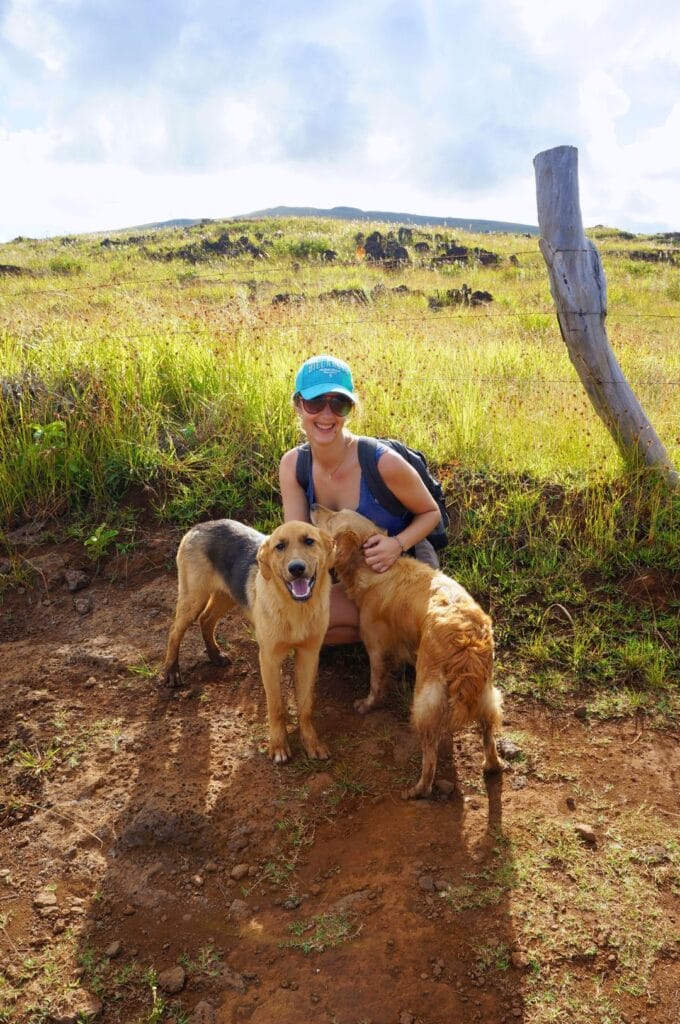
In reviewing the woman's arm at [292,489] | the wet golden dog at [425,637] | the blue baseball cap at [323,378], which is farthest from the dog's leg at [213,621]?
the blue baseball cap at [323,378]

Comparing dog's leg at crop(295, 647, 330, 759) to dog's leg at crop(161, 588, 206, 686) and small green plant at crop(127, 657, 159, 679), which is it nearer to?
dog's leg at crop(161, 588, 206, 686)

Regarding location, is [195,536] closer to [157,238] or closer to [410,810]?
[410,810]

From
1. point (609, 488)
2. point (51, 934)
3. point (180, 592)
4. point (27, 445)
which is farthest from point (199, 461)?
point (51, 934)

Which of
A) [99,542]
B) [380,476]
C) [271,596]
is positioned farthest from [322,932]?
[99,542]

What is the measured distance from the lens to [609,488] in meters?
5.08

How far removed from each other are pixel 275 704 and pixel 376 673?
64 centimetres

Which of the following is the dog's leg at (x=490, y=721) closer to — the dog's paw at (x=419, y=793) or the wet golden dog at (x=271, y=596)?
the dog's paw at (x=419, y=793)

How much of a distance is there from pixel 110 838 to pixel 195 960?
0.80 meters

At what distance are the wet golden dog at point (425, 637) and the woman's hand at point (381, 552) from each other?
2.1 inches

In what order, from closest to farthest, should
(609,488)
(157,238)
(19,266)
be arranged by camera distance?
Result: (609,488), (19,266), (157,238)

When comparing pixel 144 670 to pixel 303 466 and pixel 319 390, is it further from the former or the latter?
pixel 319 390

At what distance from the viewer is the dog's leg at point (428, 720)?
3.17 m

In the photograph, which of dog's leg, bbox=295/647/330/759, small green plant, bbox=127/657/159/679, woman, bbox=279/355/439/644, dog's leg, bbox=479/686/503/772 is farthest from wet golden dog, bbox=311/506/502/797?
small green plant, bbox=127/657/159/679

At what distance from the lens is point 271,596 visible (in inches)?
138
